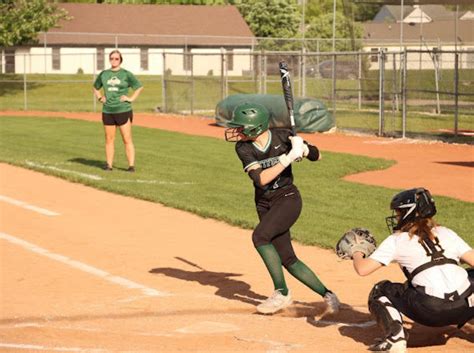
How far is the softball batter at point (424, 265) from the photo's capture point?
7.90 metres

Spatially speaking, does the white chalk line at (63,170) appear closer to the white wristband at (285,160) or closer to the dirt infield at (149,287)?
the dirt infield at (149,287)

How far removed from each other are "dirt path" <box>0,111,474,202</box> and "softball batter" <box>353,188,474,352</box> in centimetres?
972

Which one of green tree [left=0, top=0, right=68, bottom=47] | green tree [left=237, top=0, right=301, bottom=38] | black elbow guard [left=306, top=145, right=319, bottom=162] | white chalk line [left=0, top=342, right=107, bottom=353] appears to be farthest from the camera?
green tree [left=237, top=0, right=301, bottom=38]

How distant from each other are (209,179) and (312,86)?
81.1 feet

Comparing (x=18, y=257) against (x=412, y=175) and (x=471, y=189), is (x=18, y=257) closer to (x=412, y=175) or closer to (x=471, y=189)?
(x=471, y=189)

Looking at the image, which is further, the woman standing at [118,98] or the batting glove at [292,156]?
the woman standing at [118,98]

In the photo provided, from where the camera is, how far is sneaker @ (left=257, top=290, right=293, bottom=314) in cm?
944

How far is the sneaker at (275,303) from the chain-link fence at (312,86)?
18.6 m

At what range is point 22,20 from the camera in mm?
52406

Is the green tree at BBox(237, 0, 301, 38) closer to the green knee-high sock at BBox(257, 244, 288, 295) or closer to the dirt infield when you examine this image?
the dirt infield

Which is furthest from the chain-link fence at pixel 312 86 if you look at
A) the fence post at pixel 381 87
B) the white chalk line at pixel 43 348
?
the white chalk line at pixel 43 348

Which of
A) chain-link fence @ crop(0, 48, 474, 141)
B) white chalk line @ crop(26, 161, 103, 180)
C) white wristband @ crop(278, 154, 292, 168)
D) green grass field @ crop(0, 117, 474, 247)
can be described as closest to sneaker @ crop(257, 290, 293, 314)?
white wristband @ crop(278, 154, 292, 168)

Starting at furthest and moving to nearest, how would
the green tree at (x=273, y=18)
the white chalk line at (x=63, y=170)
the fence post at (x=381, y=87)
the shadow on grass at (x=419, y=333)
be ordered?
the green tree at (x=273, y=18) → the fence post at (x=381, y=87) → the white chalk line at (x=63, y=170) → the shadow on grass at (x=419, y=333)

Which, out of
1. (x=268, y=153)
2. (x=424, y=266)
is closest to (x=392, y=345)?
(x=424, y=266)
